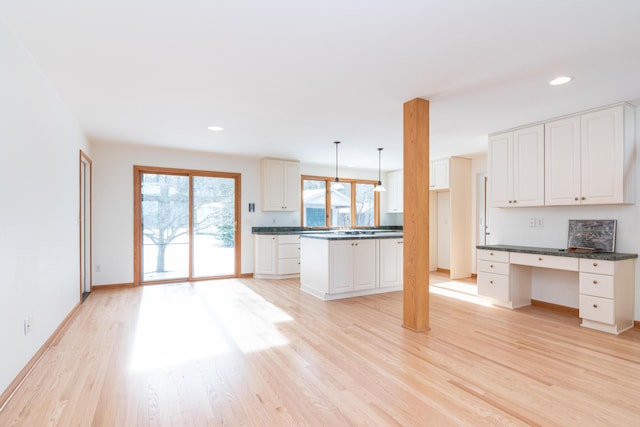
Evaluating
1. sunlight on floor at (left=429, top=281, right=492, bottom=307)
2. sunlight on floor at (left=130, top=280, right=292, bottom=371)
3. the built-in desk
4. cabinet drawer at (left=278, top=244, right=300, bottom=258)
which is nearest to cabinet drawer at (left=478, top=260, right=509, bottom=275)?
the built-in desk

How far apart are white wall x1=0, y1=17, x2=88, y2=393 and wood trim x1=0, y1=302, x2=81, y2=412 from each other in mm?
39

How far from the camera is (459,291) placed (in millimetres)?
5215

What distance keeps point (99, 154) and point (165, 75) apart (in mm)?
3335

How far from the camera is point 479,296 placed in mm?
4492

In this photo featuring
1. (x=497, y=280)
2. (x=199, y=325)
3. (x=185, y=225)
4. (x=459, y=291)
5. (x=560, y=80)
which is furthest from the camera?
(x=185, y=225)

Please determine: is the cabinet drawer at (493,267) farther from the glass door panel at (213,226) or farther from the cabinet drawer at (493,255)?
the glass door panel at (213,226)

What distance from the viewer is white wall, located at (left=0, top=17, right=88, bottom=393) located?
2.09 metres

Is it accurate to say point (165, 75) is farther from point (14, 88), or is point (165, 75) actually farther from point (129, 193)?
point (129, 193)

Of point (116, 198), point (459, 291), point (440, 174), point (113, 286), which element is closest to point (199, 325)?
point (113, 286)

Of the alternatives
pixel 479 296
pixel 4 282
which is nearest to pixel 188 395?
pixel 4 282

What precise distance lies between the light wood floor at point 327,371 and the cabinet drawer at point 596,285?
0.40 m

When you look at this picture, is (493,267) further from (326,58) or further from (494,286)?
(326,58)

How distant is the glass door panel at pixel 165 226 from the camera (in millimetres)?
5660

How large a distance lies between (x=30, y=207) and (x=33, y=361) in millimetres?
1198
